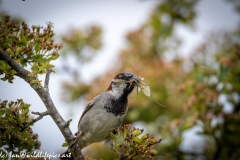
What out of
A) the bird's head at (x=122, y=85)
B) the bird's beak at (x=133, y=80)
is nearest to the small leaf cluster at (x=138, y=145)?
the bird's beak at (x=133, y=80)

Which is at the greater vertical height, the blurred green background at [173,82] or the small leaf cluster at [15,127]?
the blurred green background at [173,82]

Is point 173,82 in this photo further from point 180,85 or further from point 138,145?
point 138,145

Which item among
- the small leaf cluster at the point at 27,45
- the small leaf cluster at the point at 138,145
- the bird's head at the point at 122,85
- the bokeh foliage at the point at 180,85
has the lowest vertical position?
the small leaf cluster at the point at 138,145

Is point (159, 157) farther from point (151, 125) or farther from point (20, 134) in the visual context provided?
point (20, 134)

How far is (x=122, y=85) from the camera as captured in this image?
4.14 m

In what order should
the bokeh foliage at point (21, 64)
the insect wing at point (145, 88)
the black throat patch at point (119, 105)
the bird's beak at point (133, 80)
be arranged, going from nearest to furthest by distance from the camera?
1. the bokeh foliage at point (21, 64)
2. the insect wing at point (145, 88)
3. the bird's beak at point (133, 80)
4. the black throat patch at point (119, 105)

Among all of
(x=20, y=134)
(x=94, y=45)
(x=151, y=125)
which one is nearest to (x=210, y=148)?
(x=151, y=125)

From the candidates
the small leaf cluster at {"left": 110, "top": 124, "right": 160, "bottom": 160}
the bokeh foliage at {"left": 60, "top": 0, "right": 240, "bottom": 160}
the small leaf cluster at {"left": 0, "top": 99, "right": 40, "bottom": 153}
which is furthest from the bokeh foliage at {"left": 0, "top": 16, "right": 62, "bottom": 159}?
the bokeh foliage at {"left": 60, "top": 0, "right": 240, "bottom": 160}

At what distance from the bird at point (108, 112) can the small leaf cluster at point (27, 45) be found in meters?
1.10

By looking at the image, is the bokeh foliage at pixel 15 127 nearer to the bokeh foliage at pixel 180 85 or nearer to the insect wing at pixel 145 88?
the insect wing at pixel 145 88

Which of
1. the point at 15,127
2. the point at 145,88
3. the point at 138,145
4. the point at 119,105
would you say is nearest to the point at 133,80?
the point at 145,88

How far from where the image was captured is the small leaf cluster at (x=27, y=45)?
9.74 feet

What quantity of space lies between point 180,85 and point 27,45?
2630mm

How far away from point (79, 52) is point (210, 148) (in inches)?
99.8
